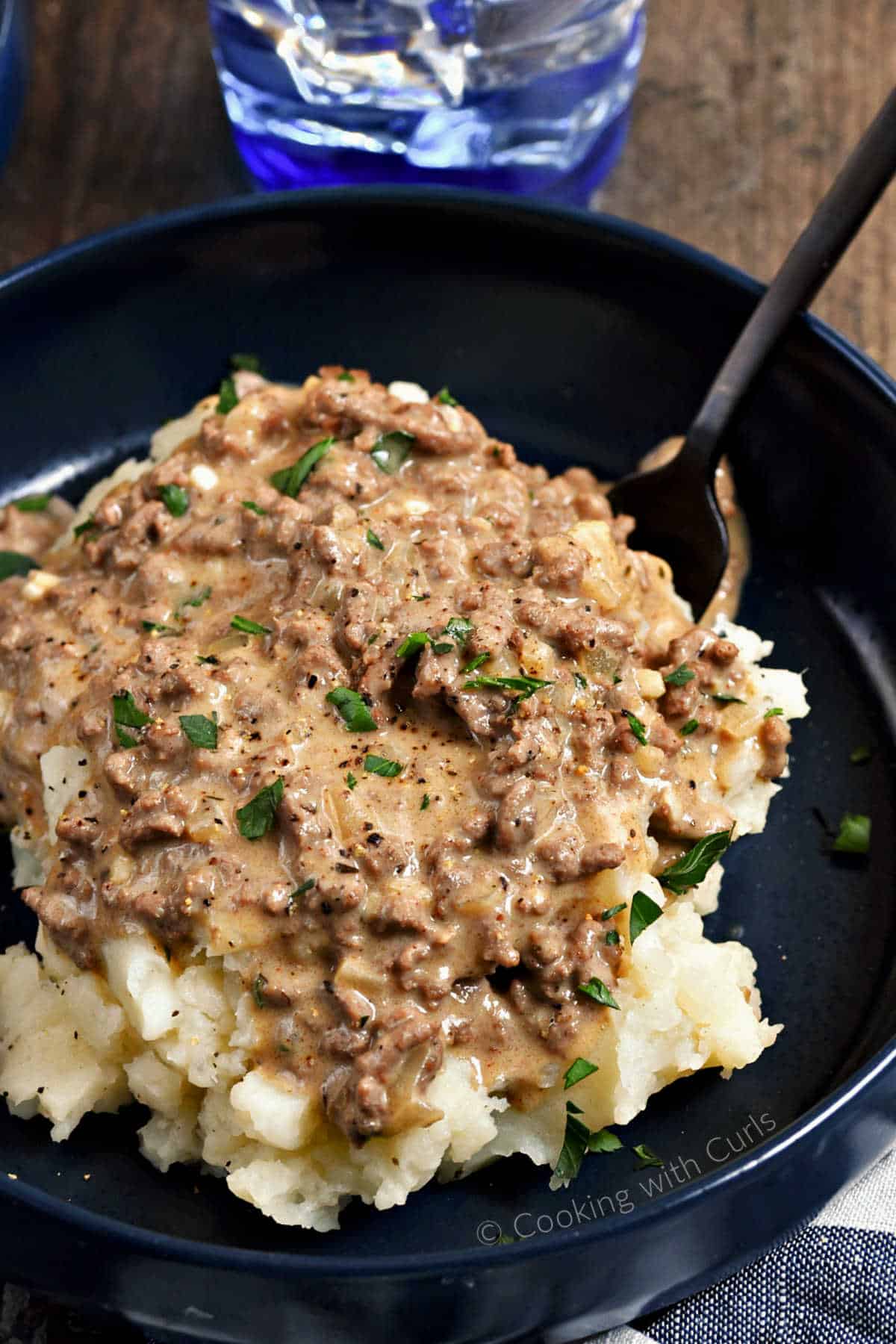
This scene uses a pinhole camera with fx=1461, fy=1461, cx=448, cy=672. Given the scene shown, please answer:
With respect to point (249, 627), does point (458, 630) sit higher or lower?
higher

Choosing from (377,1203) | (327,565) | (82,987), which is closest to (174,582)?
(327,565)

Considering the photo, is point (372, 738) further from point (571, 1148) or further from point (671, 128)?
point (671, 128)

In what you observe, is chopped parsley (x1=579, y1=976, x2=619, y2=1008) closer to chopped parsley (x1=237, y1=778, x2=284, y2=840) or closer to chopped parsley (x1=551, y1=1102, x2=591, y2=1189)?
chopped parsley (x1=551, y1=1102, x2=591, y2=1189)

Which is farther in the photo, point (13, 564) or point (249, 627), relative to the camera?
point (13, 564)

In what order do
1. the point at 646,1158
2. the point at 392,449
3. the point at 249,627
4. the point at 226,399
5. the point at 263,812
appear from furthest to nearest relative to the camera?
1. the point at 226,399
2. the point at 392,449
3. the point at 249,627
4. the point at 646,1158
5. the point at 263,812

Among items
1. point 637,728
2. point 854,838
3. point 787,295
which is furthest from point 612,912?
point 787,295

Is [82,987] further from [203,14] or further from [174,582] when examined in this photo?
[203,14]
